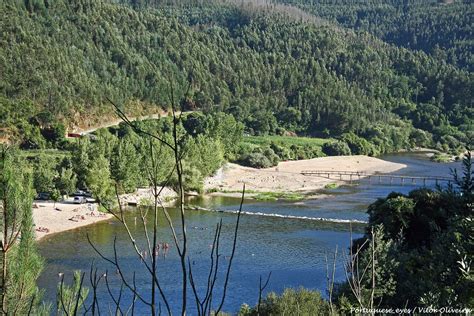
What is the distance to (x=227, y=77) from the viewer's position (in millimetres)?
108750

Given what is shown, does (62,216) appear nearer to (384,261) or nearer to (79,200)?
(79,200)

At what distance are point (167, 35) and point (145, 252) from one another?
83.1 meters

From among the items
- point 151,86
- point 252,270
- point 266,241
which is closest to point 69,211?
point 266,241

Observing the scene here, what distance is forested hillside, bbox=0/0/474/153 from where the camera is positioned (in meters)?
74.3

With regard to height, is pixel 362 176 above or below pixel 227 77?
below

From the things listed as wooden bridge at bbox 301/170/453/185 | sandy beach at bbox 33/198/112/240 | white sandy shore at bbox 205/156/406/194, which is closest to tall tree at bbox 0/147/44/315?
sandy beach at bbox 33/198/112/240

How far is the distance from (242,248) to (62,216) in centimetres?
1202

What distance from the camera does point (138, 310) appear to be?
76.9 feet

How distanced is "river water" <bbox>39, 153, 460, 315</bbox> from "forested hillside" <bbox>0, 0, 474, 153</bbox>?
1025 inches

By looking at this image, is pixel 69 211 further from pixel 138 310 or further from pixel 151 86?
pixel 151 86

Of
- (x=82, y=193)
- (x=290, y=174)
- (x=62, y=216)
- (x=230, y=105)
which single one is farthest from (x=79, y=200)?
(x=230, y=105)

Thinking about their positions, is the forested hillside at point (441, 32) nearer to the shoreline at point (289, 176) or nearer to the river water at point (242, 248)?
the shoreline at point (289, 176)

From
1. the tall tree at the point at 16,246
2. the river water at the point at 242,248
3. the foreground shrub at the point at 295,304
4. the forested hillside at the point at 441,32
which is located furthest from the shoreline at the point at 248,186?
the forested hillside at the point at 441,32

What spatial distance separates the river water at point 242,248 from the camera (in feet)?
86.7
